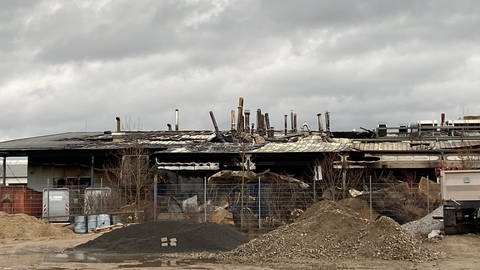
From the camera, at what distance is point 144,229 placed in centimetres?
2320

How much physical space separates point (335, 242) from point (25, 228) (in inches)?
598

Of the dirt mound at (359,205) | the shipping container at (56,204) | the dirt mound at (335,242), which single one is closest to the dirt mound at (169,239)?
the dirt mound at (335,242)

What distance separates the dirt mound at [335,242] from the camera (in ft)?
62.7

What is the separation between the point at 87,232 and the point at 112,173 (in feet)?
27.3

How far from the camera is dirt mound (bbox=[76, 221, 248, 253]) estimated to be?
2177cm

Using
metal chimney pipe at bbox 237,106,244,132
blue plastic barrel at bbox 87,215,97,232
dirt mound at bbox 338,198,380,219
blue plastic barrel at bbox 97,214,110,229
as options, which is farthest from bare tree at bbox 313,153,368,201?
blue plastic barrel at bbox 87,215,97,232

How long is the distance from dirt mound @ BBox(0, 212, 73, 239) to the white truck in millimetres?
15916

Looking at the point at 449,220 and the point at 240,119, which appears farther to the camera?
the point at 240,119

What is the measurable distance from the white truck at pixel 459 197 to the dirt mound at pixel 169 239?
6.81 meters

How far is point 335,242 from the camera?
789 inches

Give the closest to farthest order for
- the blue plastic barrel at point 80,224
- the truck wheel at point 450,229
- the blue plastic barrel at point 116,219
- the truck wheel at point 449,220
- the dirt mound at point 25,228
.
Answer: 1. the truck wheel at point 449,220
2. the truck wheel at point 450,229
3. the dirt mound at point 25,228
4. the blue plastic barrel at point 80,224
5. the blue plastic barrel at point 116,219

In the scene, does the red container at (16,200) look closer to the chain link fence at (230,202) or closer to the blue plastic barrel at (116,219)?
the chain link fence at (230,202)

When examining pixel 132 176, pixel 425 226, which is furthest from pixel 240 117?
pixel 425 226

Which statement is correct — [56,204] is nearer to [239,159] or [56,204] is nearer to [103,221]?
[103,221]
